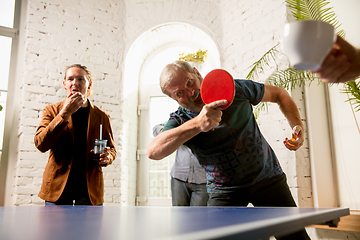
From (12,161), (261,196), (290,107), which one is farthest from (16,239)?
(12,161)

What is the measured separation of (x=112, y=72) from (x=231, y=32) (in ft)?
5.33

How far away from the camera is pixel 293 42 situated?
672 millimetres

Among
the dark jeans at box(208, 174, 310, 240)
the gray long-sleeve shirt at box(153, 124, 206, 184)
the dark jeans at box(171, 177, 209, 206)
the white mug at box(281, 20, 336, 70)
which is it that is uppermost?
the white mug at box(281, 20, 336, 70)

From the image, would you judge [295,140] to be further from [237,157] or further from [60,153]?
[60,153]

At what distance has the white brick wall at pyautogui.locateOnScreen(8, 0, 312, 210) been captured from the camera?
125 inches

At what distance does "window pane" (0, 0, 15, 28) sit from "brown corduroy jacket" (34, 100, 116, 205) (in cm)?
217

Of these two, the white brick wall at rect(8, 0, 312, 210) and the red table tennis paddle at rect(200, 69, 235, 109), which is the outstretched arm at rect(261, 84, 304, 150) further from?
the white brick wall at rect(8, 0, 312, 210)

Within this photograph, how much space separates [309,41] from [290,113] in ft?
3.78

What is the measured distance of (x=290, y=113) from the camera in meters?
1.73

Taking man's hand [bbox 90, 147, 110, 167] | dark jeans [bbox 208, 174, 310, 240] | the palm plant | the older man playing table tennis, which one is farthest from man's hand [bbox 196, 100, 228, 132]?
the palm plant

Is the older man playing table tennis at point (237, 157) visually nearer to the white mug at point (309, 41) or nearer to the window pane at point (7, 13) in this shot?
the white mug at point (309, 41)

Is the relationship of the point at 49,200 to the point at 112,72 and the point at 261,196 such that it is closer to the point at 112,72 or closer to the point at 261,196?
the point at 261,196

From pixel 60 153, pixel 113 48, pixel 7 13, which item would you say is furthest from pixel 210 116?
pixel 7 13

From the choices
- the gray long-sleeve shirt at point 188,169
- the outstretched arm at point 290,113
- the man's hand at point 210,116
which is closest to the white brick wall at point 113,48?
the gray long-sleeve shirt at point 188,169
